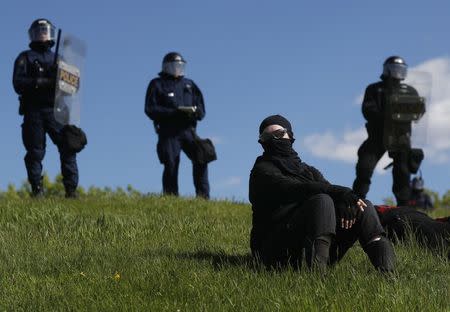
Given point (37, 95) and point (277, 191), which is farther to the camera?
point (37, 95)

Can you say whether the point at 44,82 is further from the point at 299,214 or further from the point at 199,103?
the point at 299,214

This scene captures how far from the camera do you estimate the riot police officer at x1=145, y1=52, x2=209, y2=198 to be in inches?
573

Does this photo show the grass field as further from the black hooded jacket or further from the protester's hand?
the black hooded jacket

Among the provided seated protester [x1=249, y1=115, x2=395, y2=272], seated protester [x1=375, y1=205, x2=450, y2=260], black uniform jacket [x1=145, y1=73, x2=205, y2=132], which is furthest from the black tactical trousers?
black uniform jacket [x1=145, y1=73, x2=205, y2=132]

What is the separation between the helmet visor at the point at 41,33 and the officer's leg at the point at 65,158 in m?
1.18

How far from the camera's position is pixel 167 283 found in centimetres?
650

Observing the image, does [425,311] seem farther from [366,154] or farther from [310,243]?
[366,154]

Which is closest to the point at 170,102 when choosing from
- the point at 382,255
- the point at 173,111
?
the point at 173,111

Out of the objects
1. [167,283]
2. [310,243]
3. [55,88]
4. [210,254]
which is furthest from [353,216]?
[55,88]

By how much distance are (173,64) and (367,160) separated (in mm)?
3584

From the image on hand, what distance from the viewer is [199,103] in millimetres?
14914

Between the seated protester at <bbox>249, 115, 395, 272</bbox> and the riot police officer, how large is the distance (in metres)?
7.49

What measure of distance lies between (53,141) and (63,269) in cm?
643

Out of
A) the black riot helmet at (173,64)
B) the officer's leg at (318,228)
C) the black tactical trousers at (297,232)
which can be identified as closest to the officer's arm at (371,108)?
the black riot helmet at (173,64)
